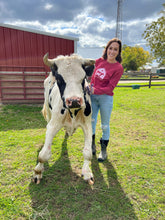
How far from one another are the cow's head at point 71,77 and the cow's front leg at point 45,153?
0.68 metres

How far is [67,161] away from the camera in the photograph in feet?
10.9

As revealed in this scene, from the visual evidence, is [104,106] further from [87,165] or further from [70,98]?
[70,98]

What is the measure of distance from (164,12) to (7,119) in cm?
905

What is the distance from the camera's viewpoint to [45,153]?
2562 millimetres

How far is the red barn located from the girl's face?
5.82m

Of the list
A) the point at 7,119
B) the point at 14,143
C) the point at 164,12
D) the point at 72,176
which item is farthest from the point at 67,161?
the point at 164,12

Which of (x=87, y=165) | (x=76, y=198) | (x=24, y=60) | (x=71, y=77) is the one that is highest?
(x=24, y=60)

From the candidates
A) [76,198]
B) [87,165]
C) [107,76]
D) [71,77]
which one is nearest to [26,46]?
[107,76]

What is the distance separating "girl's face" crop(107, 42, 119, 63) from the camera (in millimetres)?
2934

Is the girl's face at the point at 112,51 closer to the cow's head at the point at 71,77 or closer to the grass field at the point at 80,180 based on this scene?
the cow's head at the point at 71,77

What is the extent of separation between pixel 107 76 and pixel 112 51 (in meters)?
0.44

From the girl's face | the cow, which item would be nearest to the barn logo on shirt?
the girl's face

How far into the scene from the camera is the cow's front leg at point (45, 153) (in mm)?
2568

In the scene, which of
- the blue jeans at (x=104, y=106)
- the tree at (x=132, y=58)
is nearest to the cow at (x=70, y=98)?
the blue jeans at (x=104, y=106)
